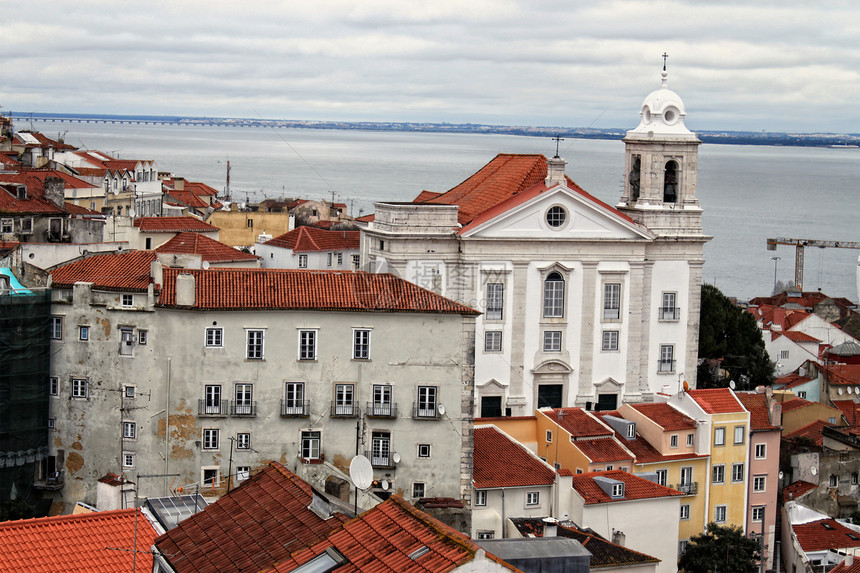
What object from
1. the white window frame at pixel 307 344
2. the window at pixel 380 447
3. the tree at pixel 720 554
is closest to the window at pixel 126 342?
the white window frame at pixel 307 344

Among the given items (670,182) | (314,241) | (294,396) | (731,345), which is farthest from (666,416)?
(314,241)

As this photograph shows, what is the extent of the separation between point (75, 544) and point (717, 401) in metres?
27.1

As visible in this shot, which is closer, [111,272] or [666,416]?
[111,272]

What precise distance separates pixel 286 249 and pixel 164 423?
31.3 metres

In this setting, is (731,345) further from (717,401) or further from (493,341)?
(717,401)

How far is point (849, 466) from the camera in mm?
44312

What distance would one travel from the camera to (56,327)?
3412 centimetres

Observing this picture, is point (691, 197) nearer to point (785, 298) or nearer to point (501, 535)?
point (501, 535)

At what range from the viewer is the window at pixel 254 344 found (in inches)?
1314

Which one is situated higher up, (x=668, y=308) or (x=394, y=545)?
(x=668, y=308)

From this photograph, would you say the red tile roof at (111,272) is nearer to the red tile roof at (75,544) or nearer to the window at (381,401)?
the window at (381,401)

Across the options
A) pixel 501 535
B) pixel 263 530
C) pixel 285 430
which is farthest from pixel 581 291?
pixel 263 530

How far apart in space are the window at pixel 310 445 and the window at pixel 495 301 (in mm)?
16880

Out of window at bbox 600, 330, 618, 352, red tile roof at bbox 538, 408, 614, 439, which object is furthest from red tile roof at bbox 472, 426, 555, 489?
window at bbox 600, 330, 618, 352
